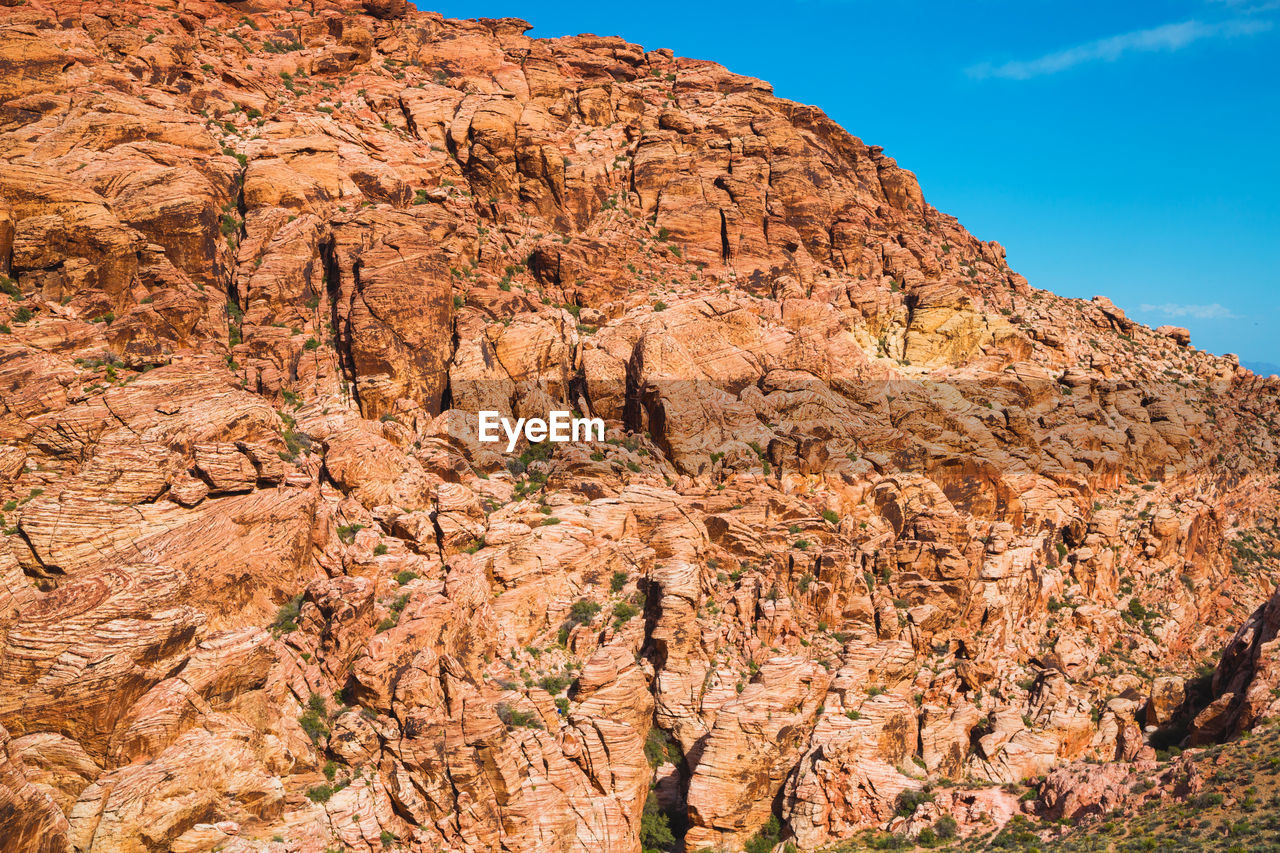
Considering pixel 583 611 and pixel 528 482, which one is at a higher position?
pixel 528 482

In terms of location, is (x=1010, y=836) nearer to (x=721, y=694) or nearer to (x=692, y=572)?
(x=721, y=694)

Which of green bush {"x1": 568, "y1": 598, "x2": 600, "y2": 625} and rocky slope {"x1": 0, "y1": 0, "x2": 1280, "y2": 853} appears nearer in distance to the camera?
rocky slope {"x1": 0, "y1": 0, "x2": 1280, "y2": 853}

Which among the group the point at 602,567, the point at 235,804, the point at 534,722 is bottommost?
the point at 235,804

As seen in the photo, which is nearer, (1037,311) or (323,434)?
(323,434)

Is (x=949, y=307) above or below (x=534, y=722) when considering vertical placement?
above

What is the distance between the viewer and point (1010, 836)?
111 ft

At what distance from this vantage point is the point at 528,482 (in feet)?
146

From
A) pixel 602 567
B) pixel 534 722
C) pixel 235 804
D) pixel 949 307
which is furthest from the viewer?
pixel 949 307

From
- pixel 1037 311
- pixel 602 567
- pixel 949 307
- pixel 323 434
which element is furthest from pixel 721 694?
pixel 1037 311

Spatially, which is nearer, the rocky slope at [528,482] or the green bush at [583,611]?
the rocky slope at [528,482]

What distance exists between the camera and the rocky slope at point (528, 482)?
106 ft

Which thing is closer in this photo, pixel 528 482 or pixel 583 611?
pixel 583 611

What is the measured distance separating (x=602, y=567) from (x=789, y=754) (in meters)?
12.1

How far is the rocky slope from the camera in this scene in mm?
32406
